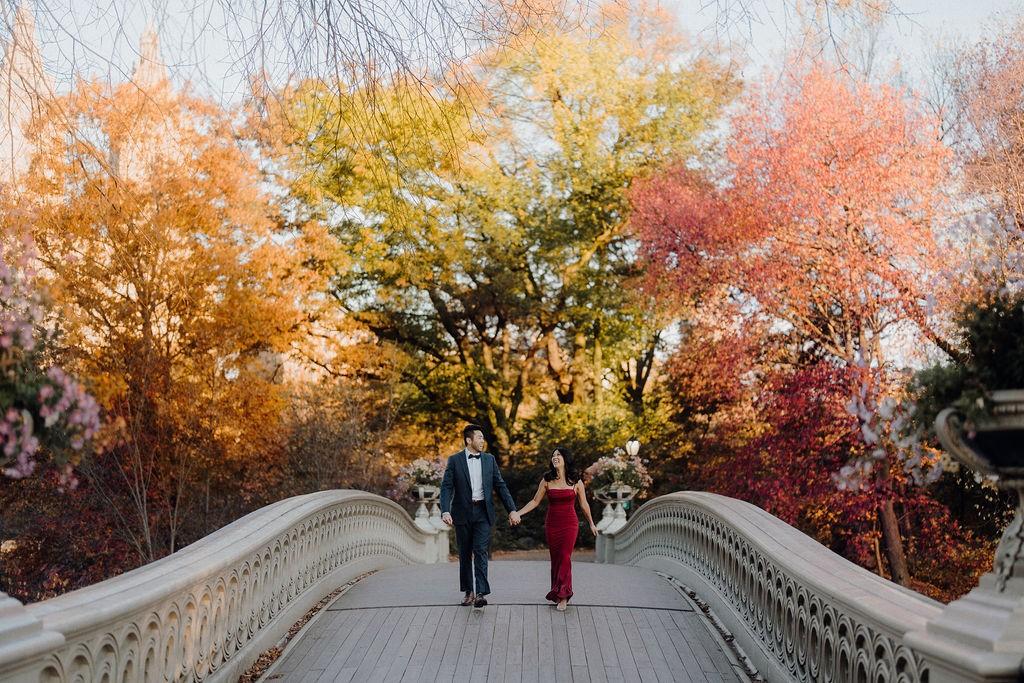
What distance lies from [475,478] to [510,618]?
1288mm

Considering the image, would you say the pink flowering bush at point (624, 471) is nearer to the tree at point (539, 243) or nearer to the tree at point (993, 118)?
the tree at point (539, 243)

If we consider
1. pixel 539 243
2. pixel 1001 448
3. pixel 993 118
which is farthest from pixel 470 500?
pixel 539 243

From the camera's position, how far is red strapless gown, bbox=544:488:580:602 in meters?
9.29

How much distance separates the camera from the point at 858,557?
62.4ft

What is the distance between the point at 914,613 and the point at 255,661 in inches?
191

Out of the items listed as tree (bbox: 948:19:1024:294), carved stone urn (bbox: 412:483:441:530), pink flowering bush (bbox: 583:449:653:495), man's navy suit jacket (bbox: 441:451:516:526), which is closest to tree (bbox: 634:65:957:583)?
tree (bbox: 948:19:1024:294)

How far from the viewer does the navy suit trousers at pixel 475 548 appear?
9.41 metres

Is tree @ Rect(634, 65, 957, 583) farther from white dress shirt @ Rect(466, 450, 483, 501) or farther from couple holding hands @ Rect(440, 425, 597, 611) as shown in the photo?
white dress shirt @ Rect(466, 450, 483, 501)

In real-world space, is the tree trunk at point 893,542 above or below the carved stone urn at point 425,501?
below

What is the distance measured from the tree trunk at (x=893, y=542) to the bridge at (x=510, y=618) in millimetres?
5665

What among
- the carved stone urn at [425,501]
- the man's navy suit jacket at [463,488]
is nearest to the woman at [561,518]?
the man's navy suit jacket at [463,488]

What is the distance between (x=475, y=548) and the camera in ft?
31.1

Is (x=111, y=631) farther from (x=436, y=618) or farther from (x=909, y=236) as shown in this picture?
(x=909, y=236)

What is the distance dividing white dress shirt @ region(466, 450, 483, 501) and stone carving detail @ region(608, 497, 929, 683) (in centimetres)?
215
